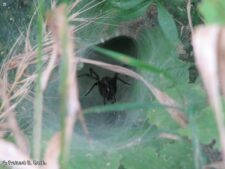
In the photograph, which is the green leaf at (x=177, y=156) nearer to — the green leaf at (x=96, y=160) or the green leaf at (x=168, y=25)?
the green leaf at (x=96, y=160)

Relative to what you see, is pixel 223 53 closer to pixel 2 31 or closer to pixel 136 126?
pixel 136 126

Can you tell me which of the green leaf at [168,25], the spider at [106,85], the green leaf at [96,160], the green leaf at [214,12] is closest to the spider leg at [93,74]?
the spider at [106,85]

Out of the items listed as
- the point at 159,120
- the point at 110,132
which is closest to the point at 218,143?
the point at 159,120

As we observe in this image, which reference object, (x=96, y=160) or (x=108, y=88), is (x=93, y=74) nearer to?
(x=108, y=88)

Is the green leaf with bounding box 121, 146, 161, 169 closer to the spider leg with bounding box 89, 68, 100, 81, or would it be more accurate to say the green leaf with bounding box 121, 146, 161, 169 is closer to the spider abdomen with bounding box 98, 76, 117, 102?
the spider abdomen with bounding box 98, 76, 117, 102

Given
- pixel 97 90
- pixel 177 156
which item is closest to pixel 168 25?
pixel 177 156

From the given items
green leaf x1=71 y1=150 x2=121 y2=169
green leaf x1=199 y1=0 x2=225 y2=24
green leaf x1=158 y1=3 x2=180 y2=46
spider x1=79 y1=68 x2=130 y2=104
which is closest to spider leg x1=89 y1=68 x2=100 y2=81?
spider x1=79 y1=68 x2=130 y2=104
